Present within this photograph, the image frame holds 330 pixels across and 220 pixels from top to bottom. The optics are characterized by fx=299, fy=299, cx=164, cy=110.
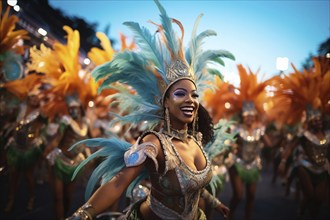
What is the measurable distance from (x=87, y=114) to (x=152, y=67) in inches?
137

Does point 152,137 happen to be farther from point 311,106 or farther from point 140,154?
point 311,106

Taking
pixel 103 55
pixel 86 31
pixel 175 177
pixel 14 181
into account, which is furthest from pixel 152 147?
pixel 14 181

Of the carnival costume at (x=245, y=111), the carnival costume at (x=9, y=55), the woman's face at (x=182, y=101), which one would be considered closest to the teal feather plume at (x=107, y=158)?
the woman's face at (x=182, y=101)

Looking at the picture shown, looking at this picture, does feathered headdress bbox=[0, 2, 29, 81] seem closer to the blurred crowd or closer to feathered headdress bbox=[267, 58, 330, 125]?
the blurred crowd

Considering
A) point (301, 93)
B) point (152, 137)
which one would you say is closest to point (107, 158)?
point (152, 137)

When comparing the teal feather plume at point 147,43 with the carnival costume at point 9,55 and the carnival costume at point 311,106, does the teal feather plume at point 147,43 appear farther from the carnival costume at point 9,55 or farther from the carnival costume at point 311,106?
the carnival costume at point 311,106

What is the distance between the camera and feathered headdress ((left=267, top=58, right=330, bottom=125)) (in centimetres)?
529

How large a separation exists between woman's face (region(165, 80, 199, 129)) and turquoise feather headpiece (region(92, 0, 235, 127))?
64 millimetres

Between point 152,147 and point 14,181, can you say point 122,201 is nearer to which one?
point 14,181

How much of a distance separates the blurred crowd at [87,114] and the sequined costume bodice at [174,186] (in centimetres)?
213

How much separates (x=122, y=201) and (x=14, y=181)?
2642 mm

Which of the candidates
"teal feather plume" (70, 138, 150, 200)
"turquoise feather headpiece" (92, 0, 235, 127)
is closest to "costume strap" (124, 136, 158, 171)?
"teal feather plume" (70, 138, 150, 200)

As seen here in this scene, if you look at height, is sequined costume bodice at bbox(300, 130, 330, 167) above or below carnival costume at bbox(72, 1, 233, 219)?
above

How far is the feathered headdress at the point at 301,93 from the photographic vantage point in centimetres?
529
